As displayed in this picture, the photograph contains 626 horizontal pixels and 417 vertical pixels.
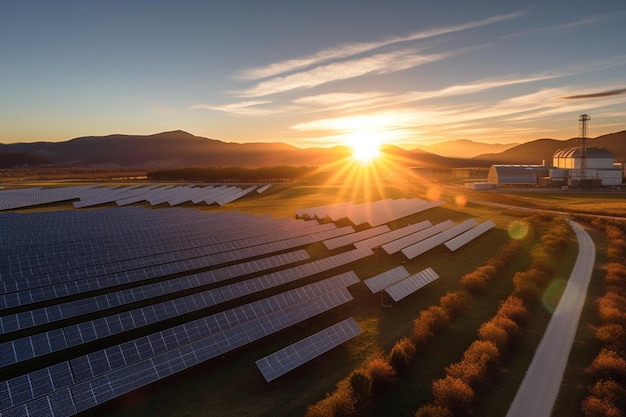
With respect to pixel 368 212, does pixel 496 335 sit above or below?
below

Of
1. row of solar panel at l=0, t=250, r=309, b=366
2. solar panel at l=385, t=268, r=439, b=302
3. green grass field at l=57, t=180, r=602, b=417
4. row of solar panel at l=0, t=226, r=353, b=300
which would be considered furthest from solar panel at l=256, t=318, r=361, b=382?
row of solar panel at l=0, t=226, r=353, b=300

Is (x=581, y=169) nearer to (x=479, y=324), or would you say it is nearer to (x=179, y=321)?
(x=479, y=324)

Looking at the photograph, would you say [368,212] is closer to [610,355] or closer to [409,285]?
[409,285]

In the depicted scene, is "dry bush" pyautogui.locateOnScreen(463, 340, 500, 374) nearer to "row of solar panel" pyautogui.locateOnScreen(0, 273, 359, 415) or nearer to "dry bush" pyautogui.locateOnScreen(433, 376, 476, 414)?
"dry bush" pyautogui.locateOnScreen(433, 376, 476, 414)

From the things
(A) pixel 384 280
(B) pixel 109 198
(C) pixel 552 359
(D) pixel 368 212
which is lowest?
(C) pixel 552 359

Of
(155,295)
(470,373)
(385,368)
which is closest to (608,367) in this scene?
(470,373)

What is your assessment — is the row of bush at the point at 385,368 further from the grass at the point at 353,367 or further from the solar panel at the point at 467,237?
the solar panel at the point at 467,237
